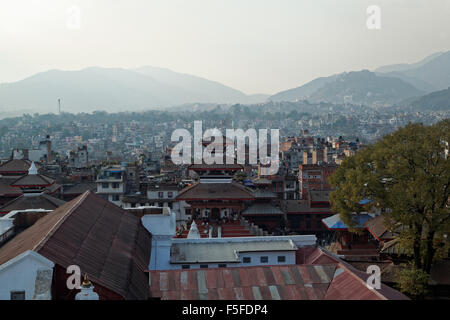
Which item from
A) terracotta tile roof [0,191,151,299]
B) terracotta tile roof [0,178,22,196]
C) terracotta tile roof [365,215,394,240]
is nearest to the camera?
terracotta tile roof [0,191,151,299]

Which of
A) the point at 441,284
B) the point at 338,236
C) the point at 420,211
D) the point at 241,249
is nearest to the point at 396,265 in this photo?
the point at 441,284

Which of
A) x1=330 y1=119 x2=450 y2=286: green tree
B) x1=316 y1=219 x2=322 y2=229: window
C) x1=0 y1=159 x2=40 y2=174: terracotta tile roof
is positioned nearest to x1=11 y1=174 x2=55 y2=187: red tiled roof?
x1=0 y1=159 x2=40 y2=174: terracotta tile roof

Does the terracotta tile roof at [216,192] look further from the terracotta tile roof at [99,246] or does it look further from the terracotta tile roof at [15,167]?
the terracotta tile roof at [15,167]

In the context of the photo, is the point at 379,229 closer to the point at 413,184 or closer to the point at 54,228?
the point at 413,184

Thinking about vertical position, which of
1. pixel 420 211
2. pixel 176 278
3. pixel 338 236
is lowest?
pixel 338 236

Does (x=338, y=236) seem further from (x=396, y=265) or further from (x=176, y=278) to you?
(x=176, y=278)

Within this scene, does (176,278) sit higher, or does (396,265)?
(176,278)

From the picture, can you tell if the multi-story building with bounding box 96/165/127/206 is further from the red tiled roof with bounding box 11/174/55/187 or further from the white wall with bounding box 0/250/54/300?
the white wall with bounding box 0/250/54/300
